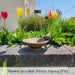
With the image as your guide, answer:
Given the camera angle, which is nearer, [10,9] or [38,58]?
[38,58]

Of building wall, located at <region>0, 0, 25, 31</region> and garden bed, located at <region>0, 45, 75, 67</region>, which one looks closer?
garden bed, located at <region>0, 45, 75, 67</region>

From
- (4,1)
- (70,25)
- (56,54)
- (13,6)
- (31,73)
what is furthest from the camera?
(13,6)

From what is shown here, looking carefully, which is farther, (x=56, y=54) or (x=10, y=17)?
(x=10, y=17)

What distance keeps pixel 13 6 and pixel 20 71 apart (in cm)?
554

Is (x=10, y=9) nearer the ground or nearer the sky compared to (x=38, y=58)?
nearer the sky

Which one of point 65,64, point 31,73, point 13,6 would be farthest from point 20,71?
point 13,6

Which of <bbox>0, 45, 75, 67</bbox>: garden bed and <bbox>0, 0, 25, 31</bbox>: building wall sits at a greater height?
<bbox>0, 0, 25, 31</bbox>: building wall

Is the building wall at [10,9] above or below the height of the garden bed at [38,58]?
above

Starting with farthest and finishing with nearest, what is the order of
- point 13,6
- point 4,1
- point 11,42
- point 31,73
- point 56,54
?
point 13,6 < point 4,1 < point 11,42 < point 56,54 < point 31,73

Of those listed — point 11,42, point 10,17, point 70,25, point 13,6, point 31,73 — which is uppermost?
point 13,6

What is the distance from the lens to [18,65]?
3.36ft

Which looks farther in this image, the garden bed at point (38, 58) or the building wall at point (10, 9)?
the building wall at point (10, 9)

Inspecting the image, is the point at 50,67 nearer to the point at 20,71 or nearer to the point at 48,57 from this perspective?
the point at 48,57

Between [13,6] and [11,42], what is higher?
[13,6]
